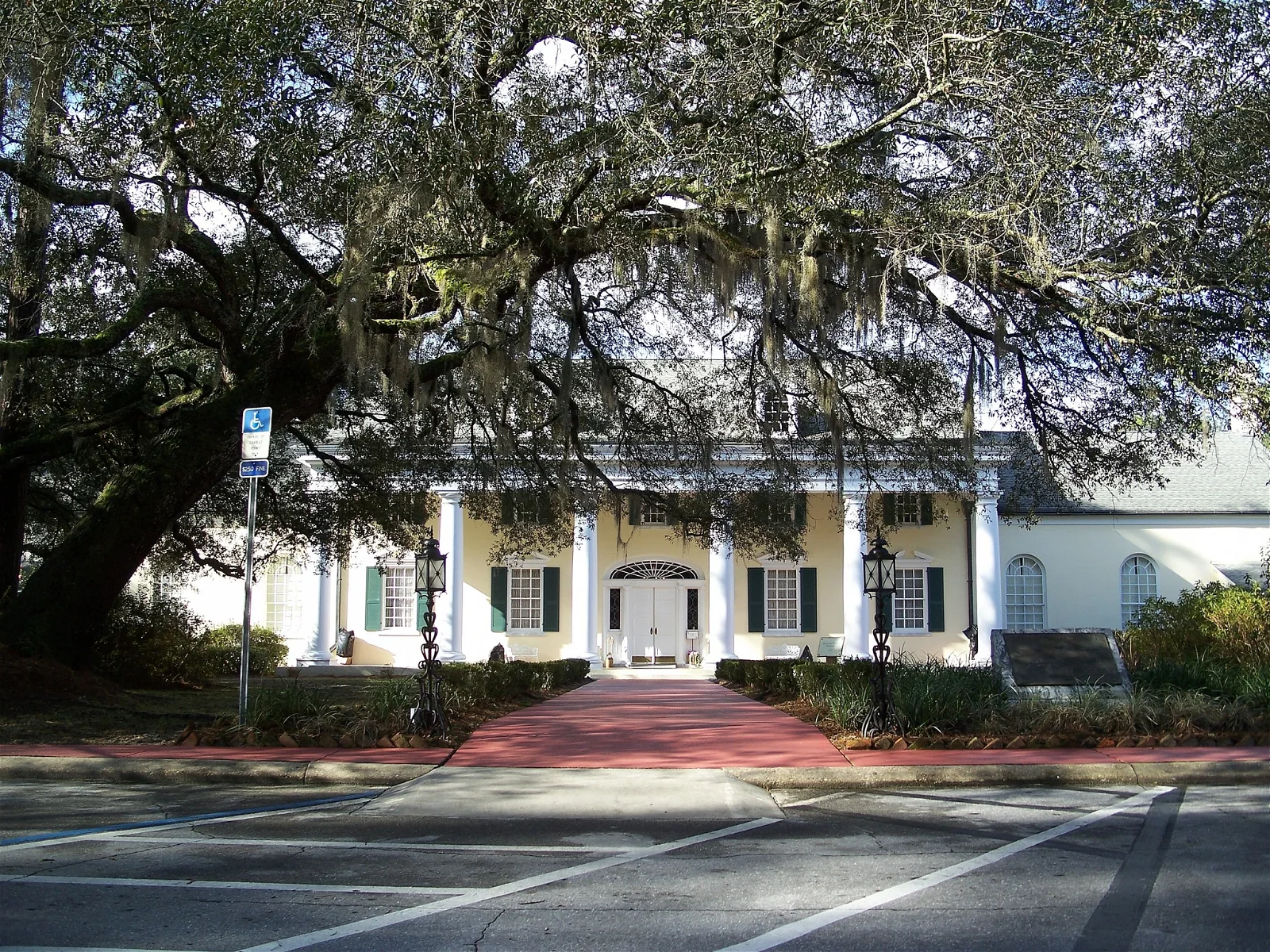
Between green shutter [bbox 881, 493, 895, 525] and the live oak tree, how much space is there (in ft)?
9.25

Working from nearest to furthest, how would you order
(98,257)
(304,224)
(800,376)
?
(304,224) < (98,257) < (800,376)

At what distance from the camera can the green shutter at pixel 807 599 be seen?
2928 cm

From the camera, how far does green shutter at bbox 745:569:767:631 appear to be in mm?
29359

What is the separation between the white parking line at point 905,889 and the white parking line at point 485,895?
1458 millimetres

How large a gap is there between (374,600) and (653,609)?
7561 mm

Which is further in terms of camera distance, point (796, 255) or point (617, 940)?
point (796, 255)

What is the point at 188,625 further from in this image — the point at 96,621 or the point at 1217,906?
the point at 1217,906

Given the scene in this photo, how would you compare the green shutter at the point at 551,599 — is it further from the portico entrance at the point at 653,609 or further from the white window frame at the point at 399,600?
the white window frame at the point at 399,600

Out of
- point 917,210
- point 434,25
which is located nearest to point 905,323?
point 917,210

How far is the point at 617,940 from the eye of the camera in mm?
4750

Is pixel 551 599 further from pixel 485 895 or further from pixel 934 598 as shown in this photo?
pixel 485 895

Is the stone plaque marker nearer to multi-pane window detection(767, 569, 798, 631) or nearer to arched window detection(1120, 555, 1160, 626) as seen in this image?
multi-pane window detection(767, 569, 798, 631)

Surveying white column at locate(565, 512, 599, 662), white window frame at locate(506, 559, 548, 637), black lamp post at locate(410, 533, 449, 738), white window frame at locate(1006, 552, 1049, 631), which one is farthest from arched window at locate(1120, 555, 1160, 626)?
black lamp post at locate(410, 533, 449, 738)

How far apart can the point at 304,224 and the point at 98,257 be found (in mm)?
3234
